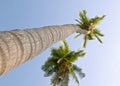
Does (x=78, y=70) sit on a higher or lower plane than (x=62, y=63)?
lower

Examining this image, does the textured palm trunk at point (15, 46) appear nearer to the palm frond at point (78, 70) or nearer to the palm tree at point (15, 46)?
the palm tree at point (15, 46)

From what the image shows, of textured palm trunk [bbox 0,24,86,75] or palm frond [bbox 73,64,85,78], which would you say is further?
palm frond [bbox 73,64,85,78]

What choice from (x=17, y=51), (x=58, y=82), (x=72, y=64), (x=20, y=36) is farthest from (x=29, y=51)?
(x=72, y=64)

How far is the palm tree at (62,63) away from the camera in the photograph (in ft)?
89.4

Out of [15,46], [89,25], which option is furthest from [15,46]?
[89,25]

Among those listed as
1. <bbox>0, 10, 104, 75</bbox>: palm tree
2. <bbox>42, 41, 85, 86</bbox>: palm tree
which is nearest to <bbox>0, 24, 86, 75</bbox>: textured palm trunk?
<bbox>0, 10, 104, 75</bbox>: palm tree

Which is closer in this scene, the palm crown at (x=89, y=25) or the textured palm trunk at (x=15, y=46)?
the textured palm trunk at (x=15, y=46)

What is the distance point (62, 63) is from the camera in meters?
28.2

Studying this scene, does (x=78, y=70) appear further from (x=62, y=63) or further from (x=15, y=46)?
(x=15, y=46)

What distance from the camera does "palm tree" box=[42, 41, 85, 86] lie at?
27250 mm

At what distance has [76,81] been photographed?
26.4 meters

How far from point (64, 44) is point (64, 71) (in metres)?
2.97

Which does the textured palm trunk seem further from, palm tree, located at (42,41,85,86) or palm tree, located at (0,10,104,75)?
palm tree, located at (42,41,85,86)

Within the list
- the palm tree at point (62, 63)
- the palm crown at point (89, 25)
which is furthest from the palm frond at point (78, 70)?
the palm crown at point (89, 25)
